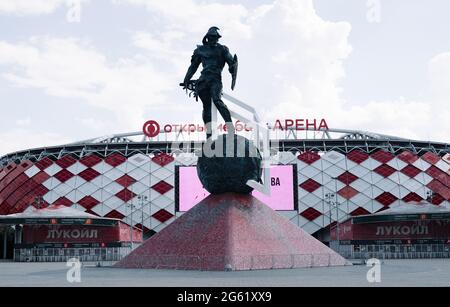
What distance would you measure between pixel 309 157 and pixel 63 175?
28477 millimetres

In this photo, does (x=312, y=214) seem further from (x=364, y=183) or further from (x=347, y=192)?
(x=364, y=183)

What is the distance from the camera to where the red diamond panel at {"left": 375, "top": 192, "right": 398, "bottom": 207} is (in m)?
60.6

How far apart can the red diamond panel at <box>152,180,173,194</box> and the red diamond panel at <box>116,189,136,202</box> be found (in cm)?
266

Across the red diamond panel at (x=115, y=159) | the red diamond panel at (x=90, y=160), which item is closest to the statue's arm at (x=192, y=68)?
the red diamond panel at (x=115, y=159)

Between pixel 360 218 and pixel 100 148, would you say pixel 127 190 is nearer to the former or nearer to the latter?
pixel 100 148

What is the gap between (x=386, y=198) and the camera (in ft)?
200

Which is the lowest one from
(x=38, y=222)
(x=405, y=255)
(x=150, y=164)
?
(x=405, y=255)

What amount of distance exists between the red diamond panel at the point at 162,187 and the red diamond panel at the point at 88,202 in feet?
21.8

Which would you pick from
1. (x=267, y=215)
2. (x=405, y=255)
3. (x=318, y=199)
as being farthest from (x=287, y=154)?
(x=267, y=215)

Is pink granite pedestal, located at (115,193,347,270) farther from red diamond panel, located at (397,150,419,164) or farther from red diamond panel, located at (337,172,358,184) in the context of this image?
red diamond panel, located at (397,150,419,164)

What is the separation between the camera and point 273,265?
2008 cm

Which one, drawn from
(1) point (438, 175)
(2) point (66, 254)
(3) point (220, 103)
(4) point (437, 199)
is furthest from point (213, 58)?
(1) point (438, 175)

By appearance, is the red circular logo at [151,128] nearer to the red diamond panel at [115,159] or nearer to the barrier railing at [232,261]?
the red diamond panel at [115,159]
